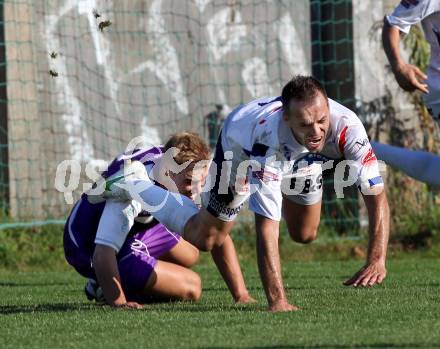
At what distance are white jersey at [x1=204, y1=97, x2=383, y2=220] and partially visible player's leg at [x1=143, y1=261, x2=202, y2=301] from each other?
70cm

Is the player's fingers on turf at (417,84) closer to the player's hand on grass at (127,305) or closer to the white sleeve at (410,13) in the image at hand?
the white sleeve at (410,13)

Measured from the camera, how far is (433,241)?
10234 millimetres

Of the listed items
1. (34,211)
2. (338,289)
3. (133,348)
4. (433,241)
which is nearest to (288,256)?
(433,241)

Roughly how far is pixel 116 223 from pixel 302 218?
139 cm

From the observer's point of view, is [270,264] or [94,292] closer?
[270,264]

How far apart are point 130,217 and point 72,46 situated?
176 inches

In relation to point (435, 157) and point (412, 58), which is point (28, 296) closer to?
point (435, 157)

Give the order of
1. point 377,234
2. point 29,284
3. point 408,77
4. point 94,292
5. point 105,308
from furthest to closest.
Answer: point 29,284 < point 94,292 < point 105,308 < point 408,77 < point 377,234

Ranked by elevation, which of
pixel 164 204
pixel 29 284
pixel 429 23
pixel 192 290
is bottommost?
pixel 29 284

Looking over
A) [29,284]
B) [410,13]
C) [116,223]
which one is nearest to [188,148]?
[116,223]

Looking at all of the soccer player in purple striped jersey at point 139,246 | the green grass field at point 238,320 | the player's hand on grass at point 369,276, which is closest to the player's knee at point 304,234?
the green grass field at point 238,320

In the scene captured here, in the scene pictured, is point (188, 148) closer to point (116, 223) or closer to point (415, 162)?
point (116, 223)

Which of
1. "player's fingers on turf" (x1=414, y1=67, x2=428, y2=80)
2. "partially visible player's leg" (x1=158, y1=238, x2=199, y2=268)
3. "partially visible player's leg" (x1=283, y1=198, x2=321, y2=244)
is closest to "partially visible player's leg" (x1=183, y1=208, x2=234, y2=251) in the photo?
"partially visible player's leg" (x1=158, y1=238, x2=199, y2=268)

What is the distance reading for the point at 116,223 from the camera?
6148mm
